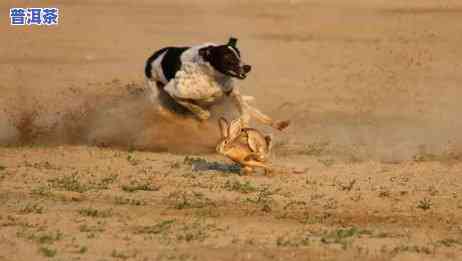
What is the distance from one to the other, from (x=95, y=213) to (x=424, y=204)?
2587 mm

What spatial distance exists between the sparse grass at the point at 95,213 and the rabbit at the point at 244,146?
1894 millimetres

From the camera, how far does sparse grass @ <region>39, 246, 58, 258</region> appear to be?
311 inches

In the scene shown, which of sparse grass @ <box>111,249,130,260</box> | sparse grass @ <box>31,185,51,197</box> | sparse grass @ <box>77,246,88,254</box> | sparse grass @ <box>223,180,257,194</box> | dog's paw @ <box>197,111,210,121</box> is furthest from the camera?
dog's paw @ <box>197,111,210,121</box>

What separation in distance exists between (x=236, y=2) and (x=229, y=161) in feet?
31.0

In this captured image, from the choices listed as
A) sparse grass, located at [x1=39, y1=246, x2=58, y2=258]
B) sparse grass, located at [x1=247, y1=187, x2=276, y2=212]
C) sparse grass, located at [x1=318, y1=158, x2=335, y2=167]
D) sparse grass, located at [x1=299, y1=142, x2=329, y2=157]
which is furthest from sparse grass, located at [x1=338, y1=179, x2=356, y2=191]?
sparse grass, located at [x1=39, y1=246, x2=58, y2=258]

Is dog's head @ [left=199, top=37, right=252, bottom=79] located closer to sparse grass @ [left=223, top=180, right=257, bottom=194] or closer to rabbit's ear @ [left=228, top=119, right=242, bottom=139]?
A: rabbit's ear @ [left=228, top=119, right=242, bottom=139]

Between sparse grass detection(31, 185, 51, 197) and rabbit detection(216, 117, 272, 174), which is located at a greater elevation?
rabbit detection(216, 117, 272, 174)

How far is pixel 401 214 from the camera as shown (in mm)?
9336

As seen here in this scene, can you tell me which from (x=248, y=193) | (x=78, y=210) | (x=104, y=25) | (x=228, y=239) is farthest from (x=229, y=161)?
(x=104, y=25)

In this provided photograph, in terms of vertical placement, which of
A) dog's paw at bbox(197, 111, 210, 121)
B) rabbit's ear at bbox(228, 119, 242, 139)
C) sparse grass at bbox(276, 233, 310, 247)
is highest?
dog's paw at bbox(197, 111, 210, 121)

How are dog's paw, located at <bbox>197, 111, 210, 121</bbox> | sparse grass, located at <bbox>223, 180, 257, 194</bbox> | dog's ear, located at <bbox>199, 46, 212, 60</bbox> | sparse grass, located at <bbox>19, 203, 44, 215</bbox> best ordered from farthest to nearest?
1. dog's paw, located at <bbox>197, 111, 210, 121</bbox>
2. dog's ear, located at <bbox>199, 46, 212, 60</bbox>
3. sparse grass, located at <bbox>223, 180, 257, 194</bbox>
4. sparse grass, located at <bbox>19, 203, 44, 215</bbox>

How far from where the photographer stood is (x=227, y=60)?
11.9m

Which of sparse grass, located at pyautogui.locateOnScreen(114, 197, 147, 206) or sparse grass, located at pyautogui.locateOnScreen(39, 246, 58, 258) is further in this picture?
sparse grass, located at pyautogui.locateOnScreen(114, 197, 147, 206)

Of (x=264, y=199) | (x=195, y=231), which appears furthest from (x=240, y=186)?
(x=195, y=231)
